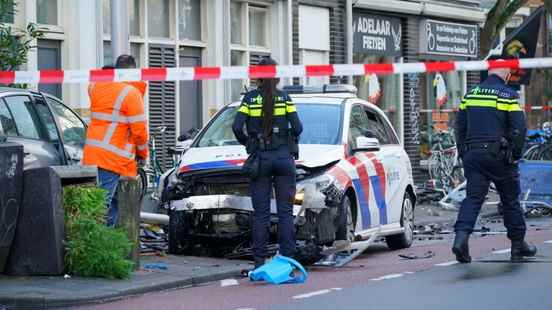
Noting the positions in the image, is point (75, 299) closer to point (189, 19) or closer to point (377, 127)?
point (377, 127)

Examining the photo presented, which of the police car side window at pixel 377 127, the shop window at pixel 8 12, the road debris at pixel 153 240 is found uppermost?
the shop window at pixel 8 12

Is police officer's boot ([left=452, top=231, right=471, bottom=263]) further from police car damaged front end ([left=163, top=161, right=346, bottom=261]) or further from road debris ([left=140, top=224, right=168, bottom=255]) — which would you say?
road debris ([left=140, top=224, right=168, bottom=255])

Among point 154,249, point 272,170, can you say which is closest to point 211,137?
point 154,249

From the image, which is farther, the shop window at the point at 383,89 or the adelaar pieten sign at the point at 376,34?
the shop window at the point at 383,89

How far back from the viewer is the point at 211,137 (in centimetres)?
1502

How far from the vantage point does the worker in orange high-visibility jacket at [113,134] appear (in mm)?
13398

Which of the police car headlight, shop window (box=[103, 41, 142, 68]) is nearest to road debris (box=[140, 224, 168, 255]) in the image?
the police car headlight

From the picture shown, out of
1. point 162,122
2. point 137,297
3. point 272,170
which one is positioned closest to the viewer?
point 137,297

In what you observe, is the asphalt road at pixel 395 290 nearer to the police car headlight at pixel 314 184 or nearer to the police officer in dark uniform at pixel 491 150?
the police officer in dark uniform at pixel 491 150

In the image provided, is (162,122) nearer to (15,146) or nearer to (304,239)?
(304,239)

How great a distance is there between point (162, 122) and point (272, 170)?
1064cm

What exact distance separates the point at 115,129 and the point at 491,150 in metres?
3.42

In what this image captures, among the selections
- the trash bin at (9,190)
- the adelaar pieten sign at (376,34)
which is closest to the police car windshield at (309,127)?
the trash bin at (9,190)

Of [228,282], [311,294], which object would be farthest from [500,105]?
[311,294]
